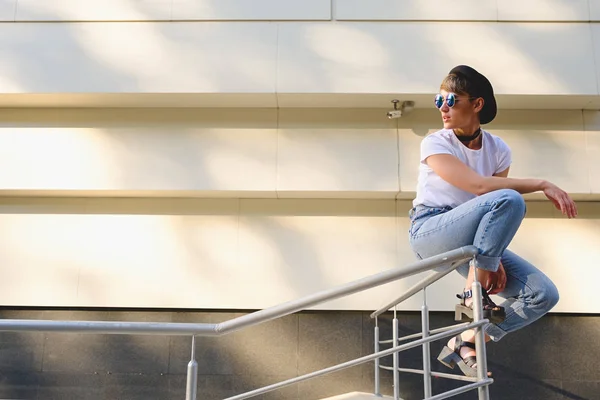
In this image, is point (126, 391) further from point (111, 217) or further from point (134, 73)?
point (134, 73)

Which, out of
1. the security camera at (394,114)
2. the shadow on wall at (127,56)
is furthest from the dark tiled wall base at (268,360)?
the shadow on wall at (127,56)

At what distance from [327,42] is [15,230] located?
3311 millimetres

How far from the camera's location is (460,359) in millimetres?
2307

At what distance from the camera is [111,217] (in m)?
4.96

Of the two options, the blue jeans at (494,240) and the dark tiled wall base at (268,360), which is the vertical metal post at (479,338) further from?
the dark tiled wall base at (268,360)

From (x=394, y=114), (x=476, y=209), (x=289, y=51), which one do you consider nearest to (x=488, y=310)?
(x=476, y=209)

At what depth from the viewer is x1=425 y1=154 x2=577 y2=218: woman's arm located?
6.89 ft

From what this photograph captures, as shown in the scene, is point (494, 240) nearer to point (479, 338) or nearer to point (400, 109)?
point (479, 338)

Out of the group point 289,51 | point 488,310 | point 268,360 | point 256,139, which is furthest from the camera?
point 256,139

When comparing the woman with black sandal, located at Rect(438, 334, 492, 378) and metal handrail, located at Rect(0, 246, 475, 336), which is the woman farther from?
metal handrail, located at Rect(0, 246, 475, 336)

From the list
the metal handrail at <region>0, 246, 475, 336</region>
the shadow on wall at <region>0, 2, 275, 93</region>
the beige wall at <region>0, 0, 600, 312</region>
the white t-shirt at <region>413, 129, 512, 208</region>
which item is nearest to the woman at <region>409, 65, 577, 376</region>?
the white t-shirt at <region>413, 129, 512, 208</region>

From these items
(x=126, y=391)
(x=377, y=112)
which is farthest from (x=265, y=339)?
(x=377, y=112)

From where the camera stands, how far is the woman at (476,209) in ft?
6.69

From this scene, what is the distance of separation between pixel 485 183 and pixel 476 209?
15cm
